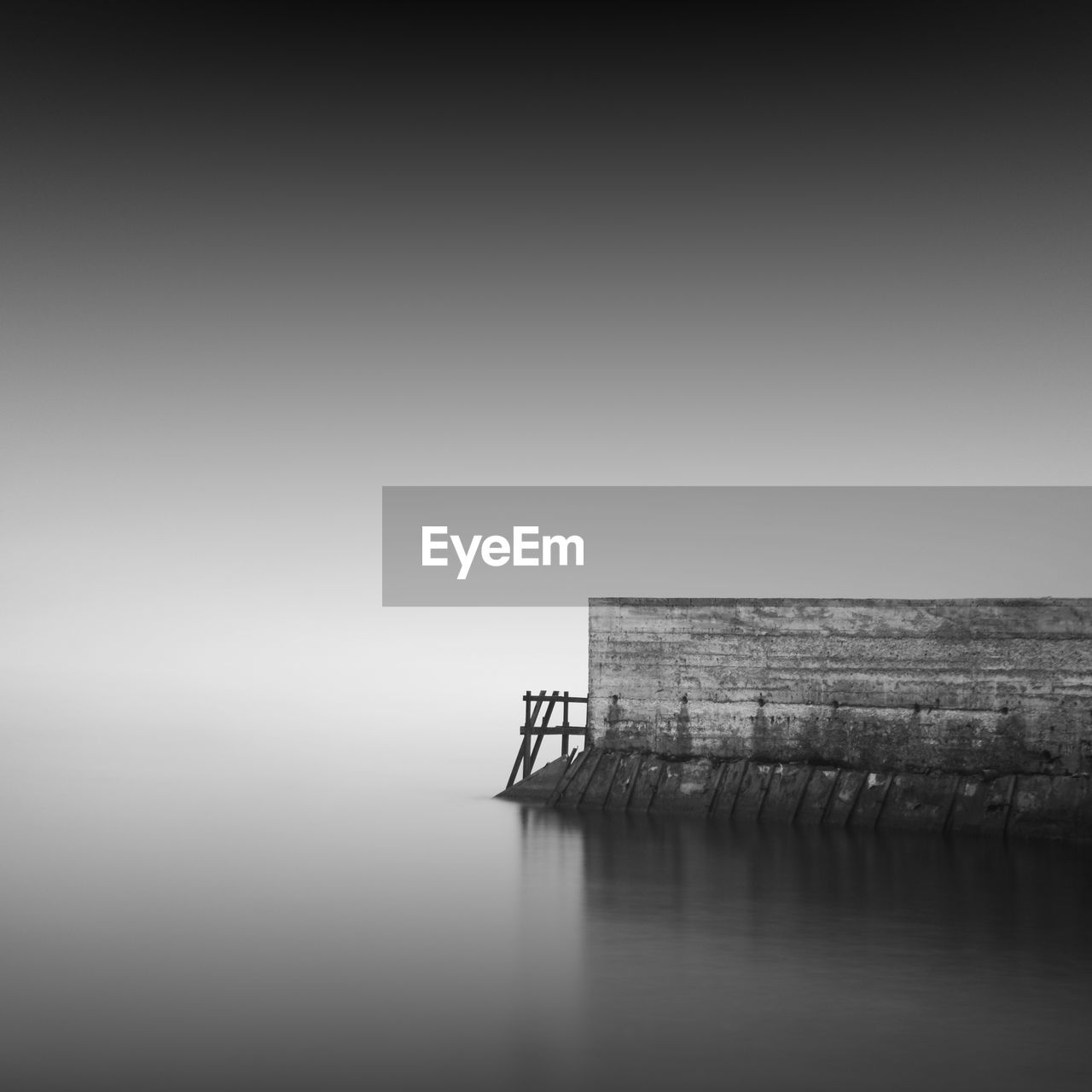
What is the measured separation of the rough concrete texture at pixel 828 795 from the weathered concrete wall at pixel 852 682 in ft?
0.70

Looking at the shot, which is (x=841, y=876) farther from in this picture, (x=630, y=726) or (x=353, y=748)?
(x=353, y=748)

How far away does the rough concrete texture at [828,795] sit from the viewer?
2416cm

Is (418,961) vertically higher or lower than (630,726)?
lower

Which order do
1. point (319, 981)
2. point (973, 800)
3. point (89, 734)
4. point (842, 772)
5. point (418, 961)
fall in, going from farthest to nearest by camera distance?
1. point (89, 734)
2. point (842, 772)
3. point (973, 800)
4. point (418, 961)
5. point (319, 981)

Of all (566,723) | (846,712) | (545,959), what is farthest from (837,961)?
(566,723)

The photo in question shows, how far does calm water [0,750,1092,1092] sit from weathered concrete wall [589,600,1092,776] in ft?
5.71

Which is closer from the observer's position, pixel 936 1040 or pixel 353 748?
pixel 936 1040

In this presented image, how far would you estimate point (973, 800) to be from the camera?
24.7 meters

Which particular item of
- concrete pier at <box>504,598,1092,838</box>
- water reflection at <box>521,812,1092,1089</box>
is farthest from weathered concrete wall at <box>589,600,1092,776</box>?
water reflection at <box>521,812,1092,1089</box>

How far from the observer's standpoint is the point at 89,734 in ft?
194

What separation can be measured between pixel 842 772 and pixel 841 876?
5.28m

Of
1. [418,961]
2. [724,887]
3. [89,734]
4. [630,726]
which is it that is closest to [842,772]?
[630,726]

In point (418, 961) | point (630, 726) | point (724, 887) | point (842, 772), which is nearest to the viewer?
point (418, 961)

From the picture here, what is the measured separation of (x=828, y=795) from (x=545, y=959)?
34.3 ft
